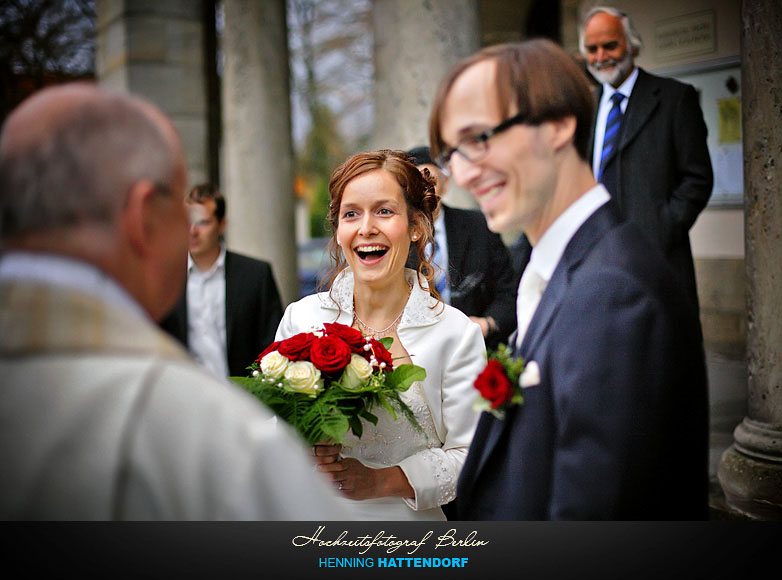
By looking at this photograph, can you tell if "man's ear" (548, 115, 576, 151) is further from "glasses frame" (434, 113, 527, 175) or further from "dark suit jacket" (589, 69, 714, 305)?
"dark suit jacket" (589, 69, 714, 305)

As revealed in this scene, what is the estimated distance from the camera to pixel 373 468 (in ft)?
6.61

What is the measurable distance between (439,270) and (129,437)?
1242 millimetres

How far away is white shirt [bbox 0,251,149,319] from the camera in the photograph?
1.14 metres

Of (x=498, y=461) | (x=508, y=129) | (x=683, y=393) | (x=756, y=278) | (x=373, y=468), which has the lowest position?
(x=373, y=468)

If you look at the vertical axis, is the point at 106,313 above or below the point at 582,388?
above

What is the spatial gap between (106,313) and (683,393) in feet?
3.73

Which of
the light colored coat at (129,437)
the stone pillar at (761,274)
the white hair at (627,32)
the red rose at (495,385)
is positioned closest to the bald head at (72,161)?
the light colored coat at (129,437)

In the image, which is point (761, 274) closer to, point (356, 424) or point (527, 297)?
point (527, 297)

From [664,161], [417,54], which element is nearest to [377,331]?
[664,161]

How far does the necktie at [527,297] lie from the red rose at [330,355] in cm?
43

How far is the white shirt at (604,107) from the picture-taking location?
1.76 metres

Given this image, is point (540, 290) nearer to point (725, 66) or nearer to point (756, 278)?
point (756, 278)

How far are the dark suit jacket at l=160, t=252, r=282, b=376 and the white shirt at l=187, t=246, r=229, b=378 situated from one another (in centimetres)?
2

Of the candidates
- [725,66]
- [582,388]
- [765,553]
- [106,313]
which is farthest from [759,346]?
[106,313]
